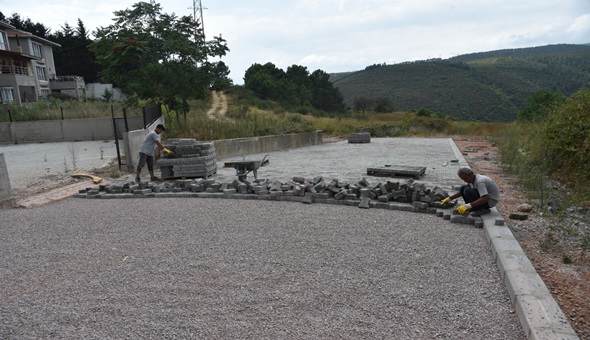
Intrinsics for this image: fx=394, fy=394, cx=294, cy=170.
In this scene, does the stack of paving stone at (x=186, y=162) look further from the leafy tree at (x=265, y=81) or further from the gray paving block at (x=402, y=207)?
the leafy tree at (x=265, y=81)

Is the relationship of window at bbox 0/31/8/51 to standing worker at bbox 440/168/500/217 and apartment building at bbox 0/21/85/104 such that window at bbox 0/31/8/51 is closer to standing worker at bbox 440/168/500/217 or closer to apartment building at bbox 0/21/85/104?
apartment building at bbox 0/21/85/104

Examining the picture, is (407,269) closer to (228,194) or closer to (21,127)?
(228,194)

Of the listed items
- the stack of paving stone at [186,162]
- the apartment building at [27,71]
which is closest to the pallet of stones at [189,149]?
the stack of paving stone at [186,162]

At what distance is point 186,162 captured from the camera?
1025cm

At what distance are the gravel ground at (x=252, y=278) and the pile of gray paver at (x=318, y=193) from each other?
38 cm

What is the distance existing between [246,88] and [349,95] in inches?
1392

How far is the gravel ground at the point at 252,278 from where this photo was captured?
3279 millimetres

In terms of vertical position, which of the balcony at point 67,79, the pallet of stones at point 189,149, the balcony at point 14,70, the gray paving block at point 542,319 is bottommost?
the gray paving block at point 542,319

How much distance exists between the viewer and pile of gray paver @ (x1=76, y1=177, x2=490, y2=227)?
6988 millimetres

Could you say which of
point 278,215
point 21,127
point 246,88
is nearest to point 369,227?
point 278,215

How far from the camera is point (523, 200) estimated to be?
24.8 ft

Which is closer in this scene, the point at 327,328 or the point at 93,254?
the point at 327,328

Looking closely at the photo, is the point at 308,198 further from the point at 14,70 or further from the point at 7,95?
the point at 14,70

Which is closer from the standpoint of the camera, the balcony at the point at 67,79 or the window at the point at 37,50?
the window at the point at 37,50
